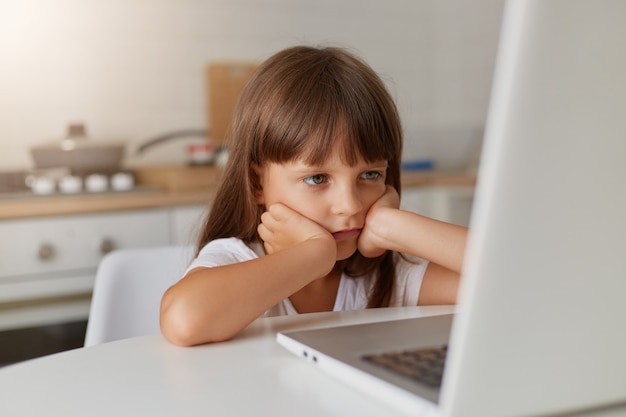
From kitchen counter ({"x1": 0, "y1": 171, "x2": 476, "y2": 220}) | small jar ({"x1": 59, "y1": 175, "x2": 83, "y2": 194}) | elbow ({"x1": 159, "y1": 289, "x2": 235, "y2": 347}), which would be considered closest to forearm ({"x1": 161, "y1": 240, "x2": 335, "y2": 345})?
elbow ({"x1": 159, "y1": 289, "x2": 235, "y2": 347})

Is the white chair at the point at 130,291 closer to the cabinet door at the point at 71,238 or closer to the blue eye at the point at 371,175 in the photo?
the blue eye at the point at 371,175

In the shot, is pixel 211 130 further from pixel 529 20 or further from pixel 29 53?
pixel 529 20

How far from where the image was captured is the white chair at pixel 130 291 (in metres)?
1.05

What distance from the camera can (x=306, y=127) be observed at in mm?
1030

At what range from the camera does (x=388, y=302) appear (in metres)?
1.16

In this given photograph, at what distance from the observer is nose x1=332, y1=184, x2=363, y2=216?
99 centimetres

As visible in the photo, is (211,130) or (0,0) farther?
(211,130)

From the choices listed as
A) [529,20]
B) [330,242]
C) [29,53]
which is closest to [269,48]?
[29,53]

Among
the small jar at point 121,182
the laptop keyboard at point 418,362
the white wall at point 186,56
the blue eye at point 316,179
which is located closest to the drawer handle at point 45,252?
the small jar at point 121,182

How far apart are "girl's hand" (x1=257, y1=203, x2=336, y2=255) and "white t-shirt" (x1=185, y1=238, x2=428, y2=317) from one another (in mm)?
52

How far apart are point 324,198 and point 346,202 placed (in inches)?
1.3

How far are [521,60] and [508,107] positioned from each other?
0.02 metres

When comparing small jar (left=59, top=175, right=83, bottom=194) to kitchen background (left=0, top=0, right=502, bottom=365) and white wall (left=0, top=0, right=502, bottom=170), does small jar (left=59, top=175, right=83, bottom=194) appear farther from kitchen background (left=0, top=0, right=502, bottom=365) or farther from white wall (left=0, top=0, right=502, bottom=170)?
white wall (left=0, top=0, right=502, bottom=170)

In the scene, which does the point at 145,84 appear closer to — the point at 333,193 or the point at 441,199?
the point at 441,199
